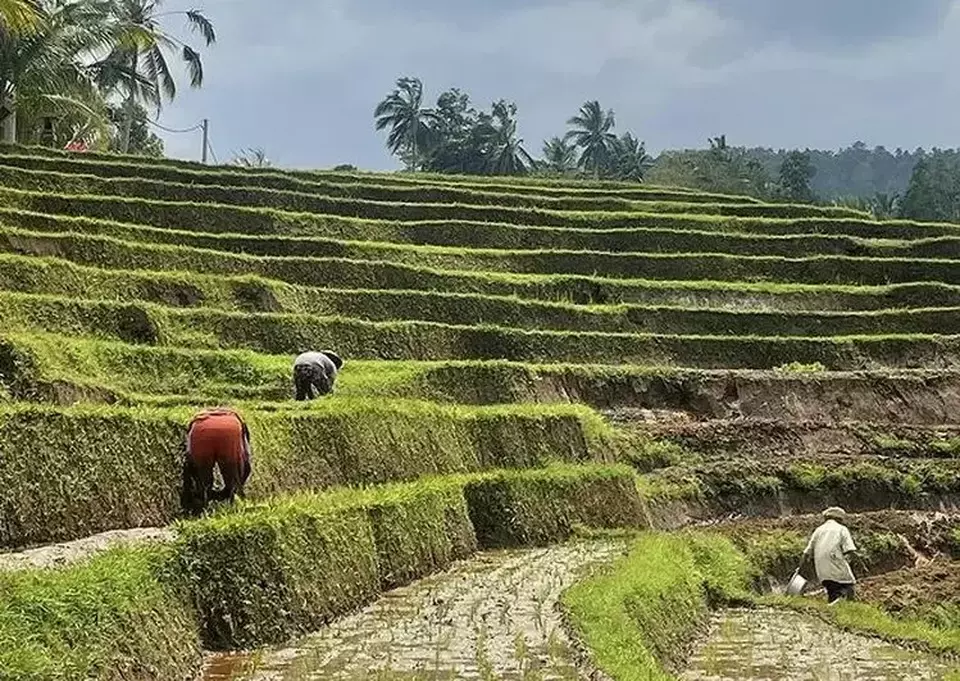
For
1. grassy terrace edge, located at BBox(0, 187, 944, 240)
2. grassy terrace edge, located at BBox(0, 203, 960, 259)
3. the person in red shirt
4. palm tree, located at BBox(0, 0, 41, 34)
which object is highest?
palm tree, located at BBox(0, 0, 41, 34)

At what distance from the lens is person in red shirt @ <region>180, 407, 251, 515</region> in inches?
362

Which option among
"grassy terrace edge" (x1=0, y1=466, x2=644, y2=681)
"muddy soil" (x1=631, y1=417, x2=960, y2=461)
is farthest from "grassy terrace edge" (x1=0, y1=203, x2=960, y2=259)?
"grassy terrace edge" (x1=0, y1=466, x2=644, y2=681)

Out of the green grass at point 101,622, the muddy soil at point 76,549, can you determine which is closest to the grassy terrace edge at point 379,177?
the muddy soil at point 76,549

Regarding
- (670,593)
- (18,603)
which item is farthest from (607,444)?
(18,603)

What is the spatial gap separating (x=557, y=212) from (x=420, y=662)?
1108 inches

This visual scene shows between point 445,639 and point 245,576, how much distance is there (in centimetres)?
137

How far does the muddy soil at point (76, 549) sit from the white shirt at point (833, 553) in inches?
268

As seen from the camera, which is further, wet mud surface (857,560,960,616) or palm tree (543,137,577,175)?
palm tree (543,137,577,175)

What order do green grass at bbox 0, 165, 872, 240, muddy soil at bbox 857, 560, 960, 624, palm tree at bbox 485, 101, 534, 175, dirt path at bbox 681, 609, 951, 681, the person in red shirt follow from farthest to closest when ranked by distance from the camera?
palm tree at bbox 485, 101, 534, 175
green grass at bbox 0, 165, 872, 240
muddy soil at bbox 857, 560, 960, 624
the person in red shirt
dirt path at bbox 681, 609, 951, 681

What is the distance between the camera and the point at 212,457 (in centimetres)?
925

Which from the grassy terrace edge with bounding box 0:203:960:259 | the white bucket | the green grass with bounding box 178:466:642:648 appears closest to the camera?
the green grass with bounding box 178:466:642:648

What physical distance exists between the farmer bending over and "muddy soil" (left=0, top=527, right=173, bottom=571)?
516 centimetres

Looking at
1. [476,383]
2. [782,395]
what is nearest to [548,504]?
[476,383]

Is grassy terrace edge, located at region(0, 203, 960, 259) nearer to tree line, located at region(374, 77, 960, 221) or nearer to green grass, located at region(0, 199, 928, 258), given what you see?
green grass, located at region(0, 199, 928, 258)
